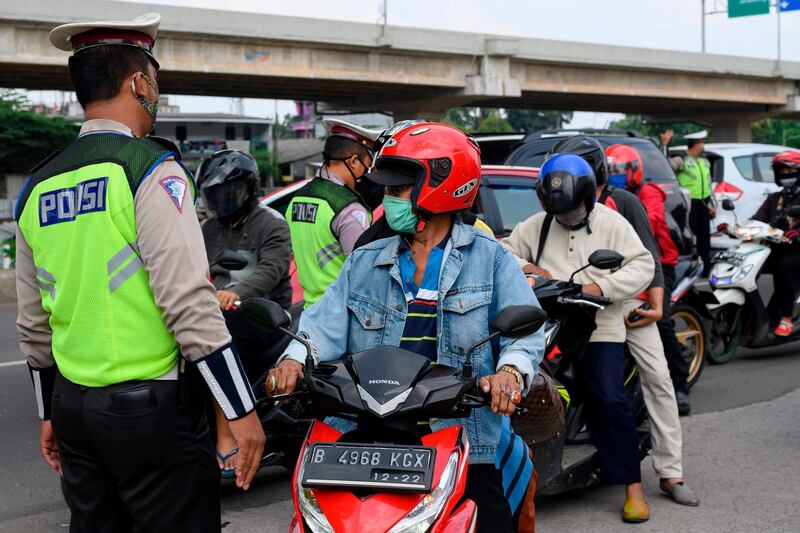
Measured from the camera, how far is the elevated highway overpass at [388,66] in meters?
29.8

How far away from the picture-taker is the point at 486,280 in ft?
10.9

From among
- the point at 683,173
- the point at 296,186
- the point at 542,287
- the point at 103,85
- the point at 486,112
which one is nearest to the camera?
the point at 103,85

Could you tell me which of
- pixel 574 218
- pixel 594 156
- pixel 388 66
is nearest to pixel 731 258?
pixel 594 156

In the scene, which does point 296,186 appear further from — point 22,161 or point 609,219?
point 22,161

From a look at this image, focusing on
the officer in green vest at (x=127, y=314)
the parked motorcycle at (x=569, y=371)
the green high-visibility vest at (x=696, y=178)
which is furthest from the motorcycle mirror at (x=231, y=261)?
the green high-visibility vest at (x=696, y=178)

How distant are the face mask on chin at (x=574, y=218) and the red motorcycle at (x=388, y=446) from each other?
2402 mm

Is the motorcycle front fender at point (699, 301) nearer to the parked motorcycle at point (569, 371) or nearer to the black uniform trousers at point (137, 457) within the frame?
the parked motorcycle at point (569, 371)

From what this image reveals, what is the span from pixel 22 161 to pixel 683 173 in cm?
4084

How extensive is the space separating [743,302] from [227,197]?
533cm

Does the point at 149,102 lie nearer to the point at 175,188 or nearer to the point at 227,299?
the point at 175,188

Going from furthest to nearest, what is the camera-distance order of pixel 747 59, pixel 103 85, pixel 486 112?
pixel 486 112, pixel 747 59, pixel 103 85

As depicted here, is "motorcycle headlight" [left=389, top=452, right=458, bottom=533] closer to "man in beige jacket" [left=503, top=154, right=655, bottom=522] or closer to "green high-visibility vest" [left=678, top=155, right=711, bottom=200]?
"man in beige jacket" [left=503, top=154, right=655, bottom=522]

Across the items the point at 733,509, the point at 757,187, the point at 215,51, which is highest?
the point at 215,51

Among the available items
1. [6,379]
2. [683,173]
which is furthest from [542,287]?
[683,173]
